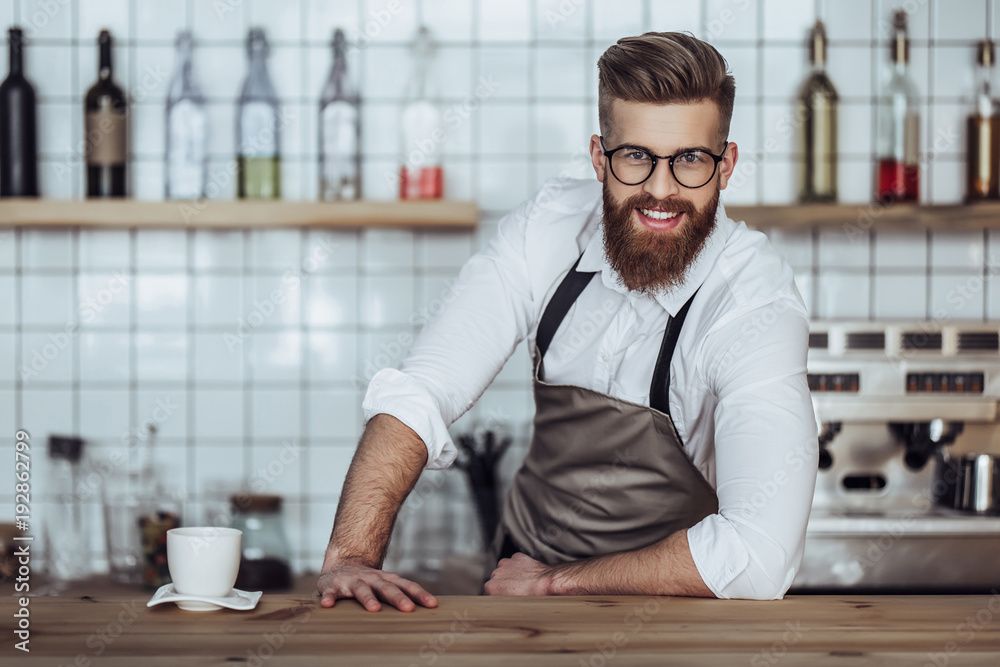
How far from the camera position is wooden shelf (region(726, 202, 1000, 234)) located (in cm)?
192

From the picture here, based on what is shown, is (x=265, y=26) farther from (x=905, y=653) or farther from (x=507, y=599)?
(x=905, y=653)

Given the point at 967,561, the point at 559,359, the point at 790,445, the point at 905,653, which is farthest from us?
the point at 967,561

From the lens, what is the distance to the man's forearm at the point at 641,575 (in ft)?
3.34

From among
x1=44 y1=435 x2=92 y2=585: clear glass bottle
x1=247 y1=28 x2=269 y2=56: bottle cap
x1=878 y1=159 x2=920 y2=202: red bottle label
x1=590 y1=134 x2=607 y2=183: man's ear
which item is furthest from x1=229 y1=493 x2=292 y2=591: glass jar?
x1=878 y1=159 x2=920 y2=202: red bottle label

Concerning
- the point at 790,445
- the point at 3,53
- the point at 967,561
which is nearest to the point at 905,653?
the point at 790,445

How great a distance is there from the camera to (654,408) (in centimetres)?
126

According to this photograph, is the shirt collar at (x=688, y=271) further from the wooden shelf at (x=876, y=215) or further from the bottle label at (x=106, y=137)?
the bottle label at (x=106, y=137)

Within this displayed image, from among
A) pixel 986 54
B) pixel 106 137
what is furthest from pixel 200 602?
pixel 986 54

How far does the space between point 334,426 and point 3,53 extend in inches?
43.4

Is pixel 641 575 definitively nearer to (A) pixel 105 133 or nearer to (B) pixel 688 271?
(B) pixel 688 271

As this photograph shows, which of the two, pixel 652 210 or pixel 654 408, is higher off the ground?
pixel 652 210

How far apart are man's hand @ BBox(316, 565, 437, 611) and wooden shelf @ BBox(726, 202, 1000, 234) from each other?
48.7 inches

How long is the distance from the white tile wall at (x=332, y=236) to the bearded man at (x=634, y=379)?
2.20ft

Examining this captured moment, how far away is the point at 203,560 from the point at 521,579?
1.31 feet
